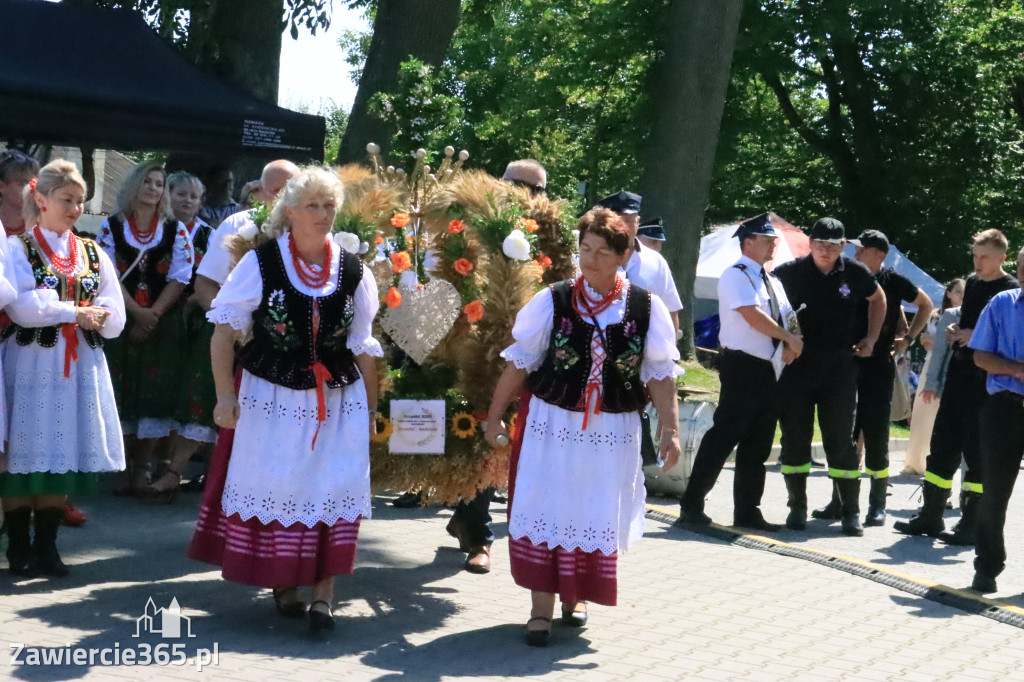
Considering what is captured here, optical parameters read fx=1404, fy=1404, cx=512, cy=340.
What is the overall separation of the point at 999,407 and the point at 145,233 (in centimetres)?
512

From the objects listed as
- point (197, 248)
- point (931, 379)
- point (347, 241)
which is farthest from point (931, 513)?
point (197, 248)

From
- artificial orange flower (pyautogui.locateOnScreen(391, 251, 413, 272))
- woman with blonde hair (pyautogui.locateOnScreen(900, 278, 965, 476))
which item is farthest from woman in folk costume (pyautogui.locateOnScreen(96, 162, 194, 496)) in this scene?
woman with blonde hair (pyautogui.locateOnScreen(900, 278, 965, 476))

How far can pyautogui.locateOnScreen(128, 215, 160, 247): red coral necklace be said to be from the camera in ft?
28.5

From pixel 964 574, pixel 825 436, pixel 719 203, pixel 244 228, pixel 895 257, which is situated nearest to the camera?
pixel 244 228

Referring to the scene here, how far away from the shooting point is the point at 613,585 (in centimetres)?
612

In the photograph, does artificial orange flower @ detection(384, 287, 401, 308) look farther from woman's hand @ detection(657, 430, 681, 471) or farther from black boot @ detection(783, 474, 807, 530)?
black boot @ detection(783, 474, 807, 530)

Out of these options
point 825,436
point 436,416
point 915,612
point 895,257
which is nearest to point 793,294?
point 825,436

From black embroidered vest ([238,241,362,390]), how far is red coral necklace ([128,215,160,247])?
300cm

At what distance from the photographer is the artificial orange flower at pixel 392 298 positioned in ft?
22.3

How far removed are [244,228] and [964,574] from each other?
15.3 ft

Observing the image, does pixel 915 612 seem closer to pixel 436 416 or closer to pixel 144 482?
pixel 436 416

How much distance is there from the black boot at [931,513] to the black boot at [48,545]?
18.4 ft

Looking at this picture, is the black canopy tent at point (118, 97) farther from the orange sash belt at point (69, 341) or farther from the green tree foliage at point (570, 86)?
the orange sash belt at point (69, 341)

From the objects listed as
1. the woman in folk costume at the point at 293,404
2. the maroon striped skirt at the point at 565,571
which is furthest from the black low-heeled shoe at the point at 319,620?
the maroon striped skirt at the point at 565,571
